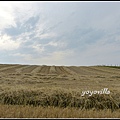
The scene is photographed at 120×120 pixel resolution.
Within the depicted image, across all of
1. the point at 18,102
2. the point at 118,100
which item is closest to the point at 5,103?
the point at 18,102

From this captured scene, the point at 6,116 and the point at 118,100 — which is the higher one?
the point at 118,100

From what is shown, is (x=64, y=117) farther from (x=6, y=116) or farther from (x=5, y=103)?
(x=5, y=103)

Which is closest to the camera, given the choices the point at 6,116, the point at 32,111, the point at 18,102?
the point at 6,116

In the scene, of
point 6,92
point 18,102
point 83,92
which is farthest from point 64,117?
point 6,92

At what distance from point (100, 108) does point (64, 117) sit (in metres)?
2.06

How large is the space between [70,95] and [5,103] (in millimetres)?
2834

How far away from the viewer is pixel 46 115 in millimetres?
6195

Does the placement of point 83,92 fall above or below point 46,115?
above

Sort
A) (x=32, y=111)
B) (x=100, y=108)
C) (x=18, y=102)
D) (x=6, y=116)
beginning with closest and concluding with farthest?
(x=6, y=116) < (x=32, y=111) < (x=100, y=108) < (x=18, y=102)

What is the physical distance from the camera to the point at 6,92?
833cm

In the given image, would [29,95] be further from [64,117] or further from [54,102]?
[64,117]

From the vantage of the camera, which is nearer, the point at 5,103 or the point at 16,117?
the point at 16,117

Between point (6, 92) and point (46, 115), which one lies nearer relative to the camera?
point (46, 115)

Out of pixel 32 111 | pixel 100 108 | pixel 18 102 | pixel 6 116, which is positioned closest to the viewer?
pixel 6 116
